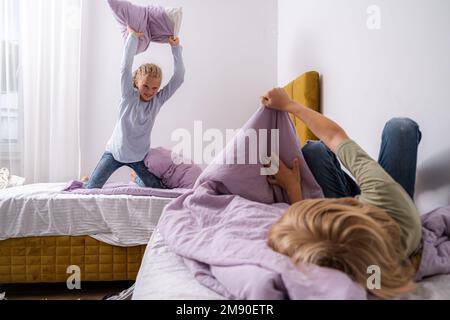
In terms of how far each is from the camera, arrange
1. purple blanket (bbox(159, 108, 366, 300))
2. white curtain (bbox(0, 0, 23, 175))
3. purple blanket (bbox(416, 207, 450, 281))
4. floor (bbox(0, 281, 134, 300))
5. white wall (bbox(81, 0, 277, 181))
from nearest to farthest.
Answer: purple blanket (bbox(159, 108, 366, 300))
purple blanket (bbox(416, 207, 450, 281))
floor (bbox(0, 281, 134, 300))
white curtain (bbox(0, 0, 23, 175))
white wall (bbox(81, 0, 277, 181))

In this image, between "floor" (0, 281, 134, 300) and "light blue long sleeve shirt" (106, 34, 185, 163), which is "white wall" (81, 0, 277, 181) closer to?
"light blue long sleeve shirt" (106, 34, 185, 163)

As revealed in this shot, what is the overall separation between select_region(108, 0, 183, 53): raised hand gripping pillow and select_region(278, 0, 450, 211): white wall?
748mm

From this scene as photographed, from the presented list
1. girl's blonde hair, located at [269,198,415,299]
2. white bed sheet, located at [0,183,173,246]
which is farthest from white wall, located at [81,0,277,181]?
girl's blonde hair, located at [269,198,415,299]

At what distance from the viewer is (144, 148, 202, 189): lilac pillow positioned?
5.65 feet

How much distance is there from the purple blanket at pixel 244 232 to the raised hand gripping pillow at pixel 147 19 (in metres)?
1.02

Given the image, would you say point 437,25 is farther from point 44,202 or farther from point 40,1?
point 40,1

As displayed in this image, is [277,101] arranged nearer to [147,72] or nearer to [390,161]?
[390,161]

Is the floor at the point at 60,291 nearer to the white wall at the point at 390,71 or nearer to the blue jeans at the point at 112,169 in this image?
the blue jeans at the point at 112,169

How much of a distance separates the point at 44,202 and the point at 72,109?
44.6 inches

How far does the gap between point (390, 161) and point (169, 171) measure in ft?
3.52

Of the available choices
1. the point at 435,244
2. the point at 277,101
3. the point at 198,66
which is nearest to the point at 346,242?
the point at 435,244

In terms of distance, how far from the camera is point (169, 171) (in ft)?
5.73

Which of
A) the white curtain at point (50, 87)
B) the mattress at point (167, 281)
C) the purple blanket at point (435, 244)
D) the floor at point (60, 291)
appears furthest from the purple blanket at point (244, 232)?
the white curtain at point (50, 87)
